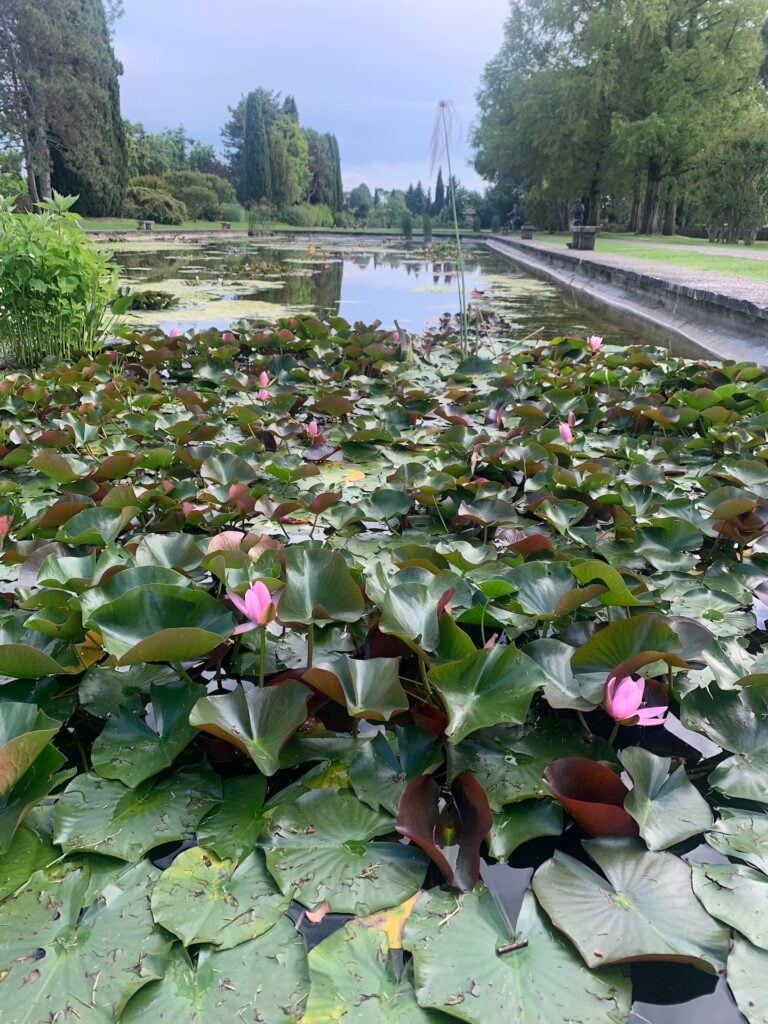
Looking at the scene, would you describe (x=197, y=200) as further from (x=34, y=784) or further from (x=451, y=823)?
(x=451, y=823)

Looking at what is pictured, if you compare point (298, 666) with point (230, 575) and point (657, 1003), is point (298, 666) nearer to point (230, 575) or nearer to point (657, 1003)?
point (230, 575)

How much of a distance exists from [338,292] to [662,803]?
8147mm

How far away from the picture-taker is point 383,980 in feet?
2.30

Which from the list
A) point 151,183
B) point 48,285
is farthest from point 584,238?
point 151,183

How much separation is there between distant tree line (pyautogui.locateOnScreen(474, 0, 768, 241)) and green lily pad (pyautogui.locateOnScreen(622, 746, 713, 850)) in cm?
1931

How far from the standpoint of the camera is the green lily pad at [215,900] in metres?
0.73

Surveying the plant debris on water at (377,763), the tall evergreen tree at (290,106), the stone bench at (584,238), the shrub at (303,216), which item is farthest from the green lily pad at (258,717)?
the tall evergreen tree at (290,106)

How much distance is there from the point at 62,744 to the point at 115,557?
0.35 metres

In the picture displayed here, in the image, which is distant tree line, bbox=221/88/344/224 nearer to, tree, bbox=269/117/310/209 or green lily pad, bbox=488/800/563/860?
tree, bbox=269/117/310/209

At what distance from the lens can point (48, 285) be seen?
3.40 meters

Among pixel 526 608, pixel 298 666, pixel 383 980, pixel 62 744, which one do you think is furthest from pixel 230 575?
pixel 383 980

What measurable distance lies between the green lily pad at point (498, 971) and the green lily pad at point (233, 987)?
126 millimetres

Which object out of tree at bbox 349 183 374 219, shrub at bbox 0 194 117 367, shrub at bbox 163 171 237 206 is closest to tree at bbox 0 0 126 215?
shrub at bbox 163 171 237 206

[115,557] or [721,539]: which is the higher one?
[115,557]
